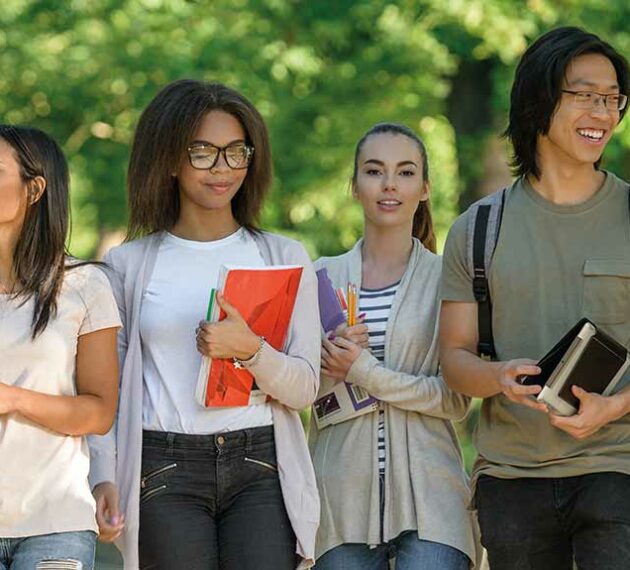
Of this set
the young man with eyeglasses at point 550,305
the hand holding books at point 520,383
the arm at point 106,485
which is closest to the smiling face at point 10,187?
the arm at point 106,485

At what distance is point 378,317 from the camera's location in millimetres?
5246

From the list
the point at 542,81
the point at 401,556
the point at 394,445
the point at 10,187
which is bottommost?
the point at 401,556

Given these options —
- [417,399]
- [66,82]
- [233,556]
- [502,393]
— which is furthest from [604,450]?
Answer: [66,82]

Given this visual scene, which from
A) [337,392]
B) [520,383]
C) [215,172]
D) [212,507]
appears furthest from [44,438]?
[520,383]

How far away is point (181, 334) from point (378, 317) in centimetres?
85

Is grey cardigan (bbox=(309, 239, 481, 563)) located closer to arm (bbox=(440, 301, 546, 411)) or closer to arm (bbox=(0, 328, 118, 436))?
arm (bbox=(440, 301, 546, 411))

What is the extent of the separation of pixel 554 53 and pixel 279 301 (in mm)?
1152

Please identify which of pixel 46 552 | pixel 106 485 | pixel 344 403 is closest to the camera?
pixel 46 552

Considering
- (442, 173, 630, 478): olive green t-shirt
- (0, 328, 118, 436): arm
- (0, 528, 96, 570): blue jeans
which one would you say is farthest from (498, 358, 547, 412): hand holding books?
(0, 528, 96, 570): blue jeans

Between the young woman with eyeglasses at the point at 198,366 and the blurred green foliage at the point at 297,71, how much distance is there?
8481 millimetres

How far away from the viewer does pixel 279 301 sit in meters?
4.64

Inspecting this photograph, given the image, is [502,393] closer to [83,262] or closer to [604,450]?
[604,450]

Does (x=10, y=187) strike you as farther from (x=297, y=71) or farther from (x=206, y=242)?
(x=297, y=71)

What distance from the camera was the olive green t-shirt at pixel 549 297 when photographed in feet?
14.9
